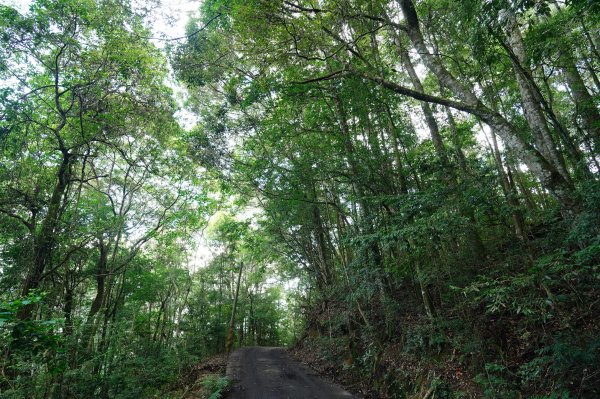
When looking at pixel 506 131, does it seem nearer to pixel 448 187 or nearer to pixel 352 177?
pixel 448 187

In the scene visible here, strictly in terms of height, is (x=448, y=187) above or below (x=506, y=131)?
below

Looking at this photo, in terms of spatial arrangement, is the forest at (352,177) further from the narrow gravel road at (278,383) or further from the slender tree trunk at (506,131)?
the narrow gravel road at (278,383)

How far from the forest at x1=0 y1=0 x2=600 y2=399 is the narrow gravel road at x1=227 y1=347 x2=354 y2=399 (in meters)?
0.74

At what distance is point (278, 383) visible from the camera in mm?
8641

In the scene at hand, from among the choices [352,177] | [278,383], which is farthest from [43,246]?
[352,177]

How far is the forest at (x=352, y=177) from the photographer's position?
4.46m

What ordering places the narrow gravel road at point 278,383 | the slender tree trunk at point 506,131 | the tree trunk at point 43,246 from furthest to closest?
1. the tree trunk at point 43,246
2. the narrow gravel road at point 278,383
3. the slender tree trunk at point 506,131

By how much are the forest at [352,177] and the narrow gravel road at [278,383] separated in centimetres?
74

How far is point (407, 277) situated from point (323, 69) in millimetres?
6990

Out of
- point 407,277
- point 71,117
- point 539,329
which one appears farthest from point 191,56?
point 539,329

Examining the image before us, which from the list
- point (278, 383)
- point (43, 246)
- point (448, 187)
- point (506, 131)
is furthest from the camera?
point (278, 383)

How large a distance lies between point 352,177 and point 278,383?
20.9ft

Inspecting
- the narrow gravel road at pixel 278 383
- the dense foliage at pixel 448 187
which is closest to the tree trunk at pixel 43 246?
the dense foliage at pixel 448 187

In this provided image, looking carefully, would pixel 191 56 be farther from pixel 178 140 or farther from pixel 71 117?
pixel 71 117
